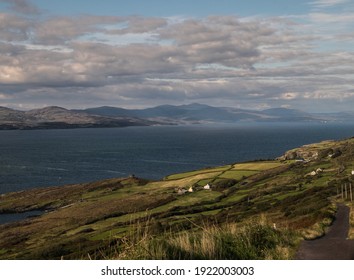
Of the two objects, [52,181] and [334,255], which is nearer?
[334,255]

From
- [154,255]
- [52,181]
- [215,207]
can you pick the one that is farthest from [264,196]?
[52,181]

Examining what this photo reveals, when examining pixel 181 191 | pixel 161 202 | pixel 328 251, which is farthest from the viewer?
pixel 181 191

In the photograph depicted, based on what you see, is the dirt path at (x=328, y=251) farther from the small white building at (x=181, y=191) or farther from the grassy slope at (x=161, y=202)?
the small white building at (x=181, y=191)

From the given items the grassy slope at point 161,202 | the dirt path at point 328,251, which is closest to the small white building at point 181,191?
the grassy slope at point 161,202

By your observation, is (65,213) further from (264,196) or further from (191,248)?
(191,248)

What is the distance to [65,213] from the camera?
8675cm

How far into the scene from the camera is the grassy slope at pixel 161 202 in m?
56.0

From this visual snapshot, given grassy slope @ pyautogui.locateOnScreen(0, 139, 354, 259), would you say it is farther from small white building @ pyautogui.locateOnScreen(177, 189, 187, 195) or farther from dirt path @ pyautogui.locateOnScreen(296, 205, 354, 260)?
dirt path @ pyautogui.locateOnScreen(296, 205, 354, 260)

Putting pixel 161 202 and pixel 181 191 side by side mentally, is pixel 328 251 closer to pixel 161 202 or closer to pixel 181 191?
pixel 161 202

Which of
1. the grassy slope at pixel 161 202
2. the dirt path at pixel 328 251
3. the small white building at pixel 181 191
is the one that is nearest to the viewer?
the dirt path at pixel 328 251

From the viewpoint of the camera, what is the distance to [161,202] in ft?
289

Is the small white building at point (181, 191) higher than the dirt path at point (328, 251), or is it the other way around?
the dirt path at point (328, 251)

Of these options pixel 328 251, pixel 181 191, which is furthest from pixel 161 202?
pixel 328 251

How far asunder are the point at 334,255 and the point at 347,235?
6.80 meters
